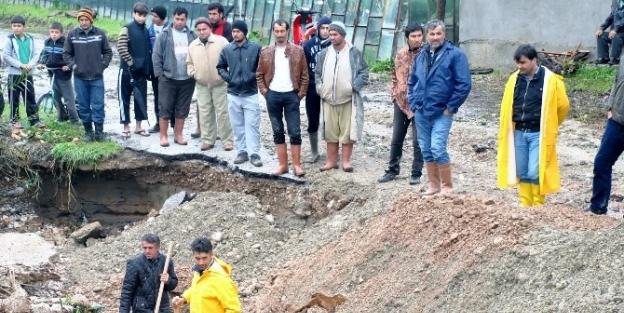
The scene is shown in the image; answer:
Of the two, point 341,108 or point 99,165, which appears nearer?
point 341,108

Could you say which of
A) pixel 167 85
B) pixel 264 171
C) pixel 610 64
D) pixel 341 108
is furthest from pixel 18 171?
pixel 610 64

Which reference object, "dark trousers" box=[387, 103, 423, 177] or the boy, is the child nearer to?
the boy

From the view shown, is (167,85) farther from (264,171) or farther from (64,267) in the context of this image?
(64,267)

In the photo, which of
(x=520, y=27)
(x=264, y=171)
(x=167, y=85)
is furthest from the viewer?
(x=520, y=27)

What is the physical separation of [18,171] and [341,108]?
4491mm

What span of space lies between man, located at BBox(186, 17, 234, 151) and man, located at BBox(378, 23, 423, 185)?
98.3 inches

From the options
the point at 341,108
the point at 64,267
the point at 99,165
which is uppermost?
the point at 341,108

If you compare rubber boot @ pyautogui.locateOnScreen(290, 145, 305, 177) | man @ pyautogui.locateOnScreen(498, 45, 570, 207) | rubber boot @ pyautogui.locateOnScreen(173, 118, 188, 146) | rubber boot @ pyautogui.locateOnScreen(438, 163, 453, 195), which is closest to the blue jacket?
rubber boot @ pyautogui.locateOnScreen(438, 163, 453, 195)

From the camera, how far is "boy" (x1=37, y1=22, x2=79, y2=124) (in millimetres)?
13539

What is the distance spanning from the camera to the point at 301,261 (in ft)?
33.2

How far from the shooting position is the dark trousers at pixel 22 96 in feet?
44.6

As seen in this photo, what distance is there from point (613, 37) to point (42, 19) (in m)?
18.0

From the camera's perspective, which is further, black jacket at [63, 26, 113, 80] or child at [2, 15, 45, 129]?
child at [2, 15, 45, 129]

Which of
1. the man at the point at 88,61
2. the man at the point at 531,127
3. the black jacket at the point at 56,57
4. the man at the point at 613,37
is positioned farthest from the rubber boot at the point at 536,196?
the man at the point at 613,37
